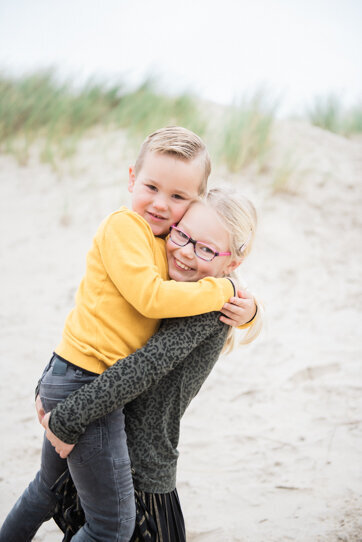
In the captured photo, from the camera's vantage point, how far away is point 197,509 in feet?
8.89

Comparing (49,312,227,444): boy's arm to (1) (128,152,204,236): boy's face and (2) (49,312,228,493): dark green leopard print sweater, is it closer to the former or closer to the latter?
(2) (49,312,228,493): dark green leopard print sweater

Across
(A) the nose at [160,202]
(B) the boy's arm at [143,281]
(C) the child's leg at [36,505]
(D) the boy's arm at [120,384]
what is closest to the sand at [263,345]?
(C) the child's leg at [36,505]

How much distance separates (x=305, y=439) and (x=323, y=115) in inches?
254

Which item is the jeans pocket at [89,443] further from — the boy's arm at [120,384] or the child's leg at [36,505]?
the child's leg at [36,505]

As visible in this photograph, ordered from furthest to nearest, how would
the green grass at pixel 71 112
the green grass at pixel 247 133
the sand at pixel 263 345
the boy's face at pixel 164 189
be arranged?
the green grass at pixel 71 112 → the green grass at pixel 247 133 → the sand at pixel 263 345 → the boy's face at pixel 164 189

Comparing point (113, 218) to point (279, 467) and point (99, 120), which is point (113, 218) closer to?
point (279, 467)

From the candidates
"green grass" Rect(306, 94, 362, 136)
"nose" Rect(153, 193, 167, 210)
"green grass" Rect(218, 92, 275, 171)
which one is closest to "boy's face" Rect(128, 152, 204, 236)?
"nose" Rect(153, 193, 167, 210)

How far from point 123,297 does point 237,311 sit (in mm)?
411

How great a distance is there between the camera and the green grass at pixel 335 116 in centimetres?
813

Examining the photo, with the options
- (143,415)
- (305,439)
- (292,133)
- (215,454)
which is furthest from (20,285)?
(292,133)

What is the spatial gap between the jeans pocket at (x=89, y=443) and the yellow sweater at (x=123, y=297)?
0.19 metres

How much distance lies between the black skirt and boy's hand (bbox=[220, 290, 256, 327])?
28.5 inches

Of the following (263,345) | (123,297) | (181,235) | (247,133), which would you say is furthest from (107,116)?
(123,297)

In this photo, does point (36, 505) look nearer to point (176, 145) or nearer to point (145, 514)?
point (145, 514)
